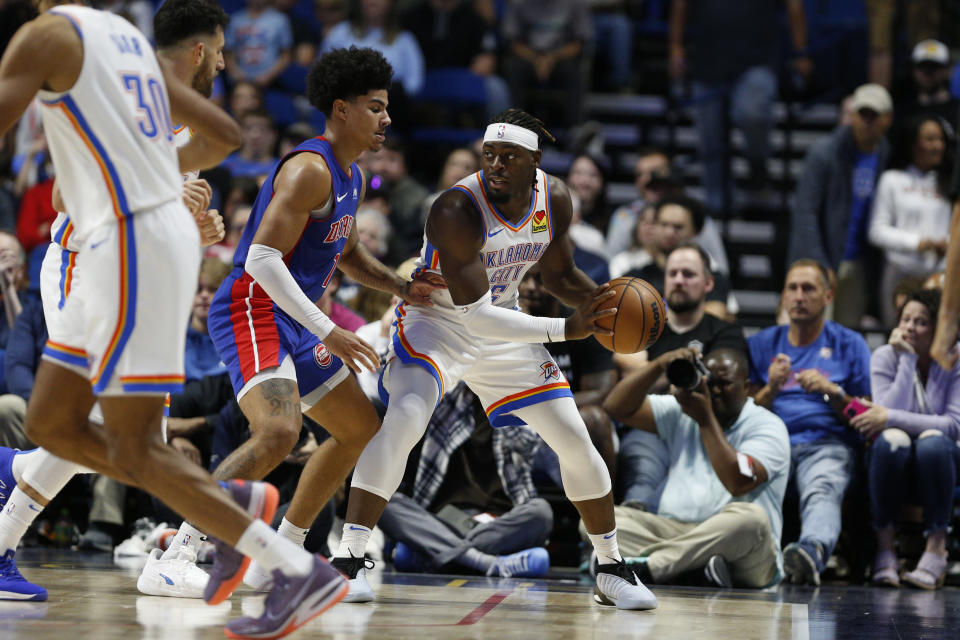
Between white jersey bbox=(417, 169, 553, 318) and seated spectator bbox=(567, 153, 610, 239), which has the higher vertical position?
seated spectator bbox=(567, 153, 610, 239)

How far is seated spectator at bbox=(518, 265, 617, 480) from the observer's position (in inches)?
252

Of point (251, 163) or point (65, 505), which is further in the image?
point (251, 163)

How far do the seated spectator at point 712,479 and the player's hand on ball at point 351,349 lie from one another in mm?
2239

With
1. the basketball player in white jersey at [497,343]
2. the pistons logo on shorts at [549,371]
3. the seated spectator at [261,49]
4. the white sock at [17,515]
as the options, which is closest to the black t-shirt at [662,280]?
the basketball player in white jersey at [497,343]

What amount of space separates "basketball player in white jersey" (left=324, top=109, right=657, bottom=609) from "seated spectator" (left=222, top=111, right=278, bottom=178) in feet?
16.6

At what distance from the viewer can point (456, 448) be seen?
6.54 meters

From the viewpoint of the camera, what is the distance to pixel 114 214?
346 centimetres

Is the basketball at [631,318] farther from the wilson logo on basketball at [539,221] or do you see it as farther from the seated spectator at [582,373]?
the seated spectator at [582,373]

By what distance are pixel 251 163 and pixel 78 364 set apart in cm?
628

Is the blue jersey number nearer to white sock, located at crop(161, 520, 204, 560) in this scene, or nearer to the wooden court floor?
the wooden court floor

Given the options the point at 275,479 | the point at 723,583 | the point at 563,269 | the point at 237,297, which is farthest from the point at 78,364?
the point at 723,583

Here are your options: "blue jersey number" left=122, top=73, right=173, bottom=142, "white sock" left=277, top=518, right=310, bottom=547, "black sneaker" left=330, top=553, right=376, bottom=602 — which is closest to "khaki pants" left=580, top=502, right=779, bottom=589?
"black sneaker" left=330, top=553, right=376, bottom=602

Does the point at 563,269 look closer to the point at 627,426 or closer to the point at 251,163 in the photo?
the point at 627,426

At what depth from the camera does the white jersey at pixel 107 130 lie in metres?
3.43
